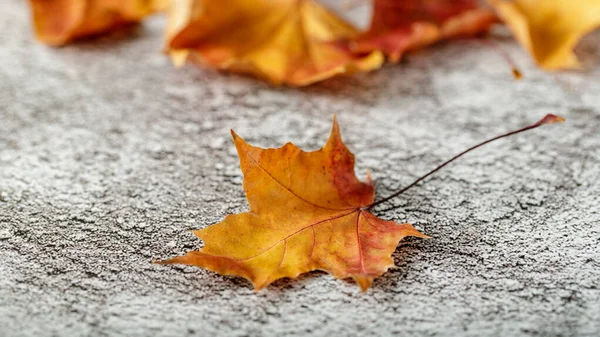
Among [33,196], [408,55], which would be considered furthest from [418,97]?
[33,196]

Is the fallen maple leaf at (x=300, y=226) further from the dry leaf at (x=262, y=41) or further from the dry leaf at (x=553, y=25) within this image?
the dry leaf at (x=553, y=25)

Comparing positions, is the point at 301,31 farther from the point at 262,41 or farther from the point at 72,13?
the point at 72,13

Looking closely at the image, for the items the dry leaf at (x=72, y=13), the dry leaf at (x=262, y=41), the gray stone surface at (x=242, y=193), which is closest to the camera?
the gray stone surface at (x=242, y=193)

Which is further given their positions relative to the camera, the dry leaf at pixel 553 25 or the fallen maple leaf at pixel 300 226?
the dry leaf at pixel 553 25

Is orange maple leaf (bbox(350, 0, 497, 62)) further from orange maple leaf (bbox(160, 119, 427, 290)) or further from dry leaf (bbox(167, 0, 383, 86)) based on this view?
orange maple leaf (bbox(160, 119, 427, 290))

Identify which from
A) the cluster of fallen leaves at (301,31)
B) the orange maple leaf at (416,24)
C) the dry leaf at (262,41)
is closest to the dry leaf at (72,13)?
the cluster of fallen leaves at (301,31)

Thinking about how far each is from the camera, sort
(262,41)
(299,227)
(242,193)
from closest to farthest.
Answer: (299,227) < (242,193) < (262,41)

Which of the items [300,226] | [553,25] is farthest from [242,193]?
[553,25]

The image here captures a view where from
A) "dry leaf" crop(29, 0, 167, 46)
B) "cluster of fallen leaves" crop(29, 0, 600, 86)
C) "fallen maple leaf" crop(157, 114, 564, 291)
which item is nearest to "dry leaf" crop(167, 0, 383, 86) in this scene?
"cluster of fallen leaves" crop(29, 0, 600, 86)
